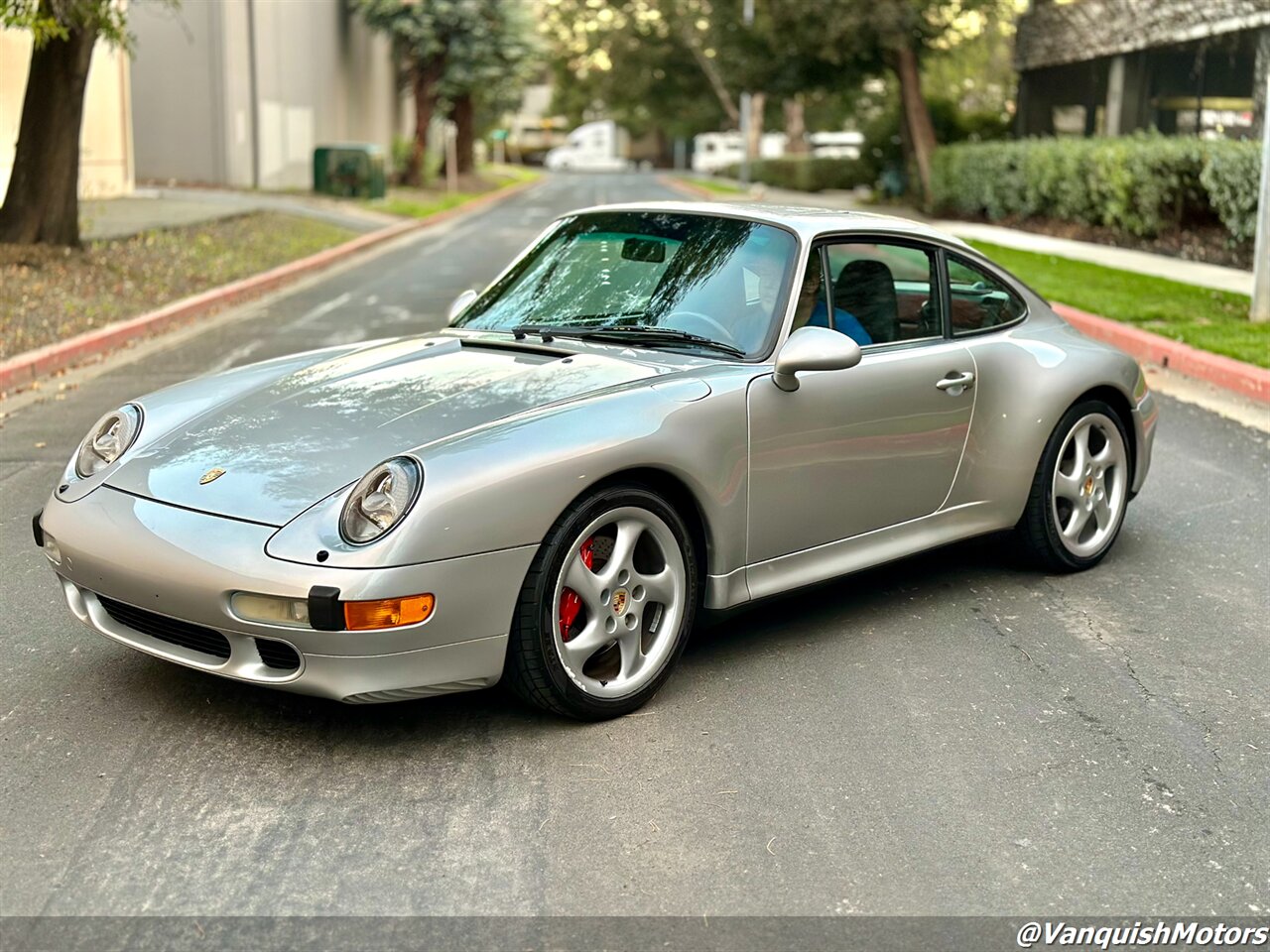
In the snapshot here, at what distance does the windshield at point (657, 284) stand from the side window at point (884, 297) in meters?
0.30

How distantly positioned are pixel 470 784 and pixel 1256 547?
154 inches

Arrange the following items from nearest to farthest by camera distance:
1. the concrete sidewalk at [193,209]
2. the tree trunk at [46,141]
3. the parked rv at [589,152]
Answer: the tree trunk at [46,141], the concrete sidewalk at [193,209], the parked rv at [589,152]

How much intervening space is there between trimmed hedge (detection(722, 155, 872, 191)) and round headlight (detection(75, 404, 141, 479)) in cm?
3706

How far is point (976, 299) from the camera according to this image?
5.57m

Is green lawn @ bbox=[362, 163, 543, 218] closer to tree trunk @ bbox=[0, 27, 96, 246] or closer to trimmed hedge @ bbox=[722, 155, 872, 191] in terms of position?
trimmed hedge @ bbox=[722, 155, 872, 191]

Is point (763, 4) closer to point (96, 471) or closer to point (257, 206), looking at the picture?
point (257, 206)

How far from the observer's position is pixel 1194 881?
337 centimetres

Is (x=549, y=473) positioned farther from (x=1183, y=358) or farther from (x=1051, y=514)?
(x=1183, y=358)

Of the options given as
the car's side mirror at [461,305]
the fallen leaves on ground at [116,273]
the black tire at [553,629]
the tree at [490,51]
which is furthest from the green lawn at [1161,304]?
the tree at [490,51]

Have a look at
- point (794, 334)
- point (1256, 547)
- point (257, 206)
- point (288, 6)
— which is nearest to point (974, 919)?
point (794, 334)

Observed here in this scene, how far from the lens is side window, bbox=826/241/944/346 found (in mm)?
5062

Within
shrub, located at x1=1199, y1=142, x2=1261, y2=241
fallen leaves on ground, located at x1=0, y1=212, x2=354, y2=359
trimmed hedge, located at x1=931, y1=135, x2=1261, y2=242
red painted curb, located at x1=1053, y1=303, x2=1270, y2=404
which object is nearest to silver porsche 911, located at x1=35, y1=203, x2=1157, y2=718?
red painted curb, located at x1=1053, y1=303, x2=1270, y2=404

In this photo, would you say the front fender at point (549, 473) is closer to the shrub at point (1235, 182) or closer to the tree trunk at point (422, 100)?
the shrub at point (1235, 182)

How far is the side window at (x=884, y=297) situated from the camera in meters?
5.06
